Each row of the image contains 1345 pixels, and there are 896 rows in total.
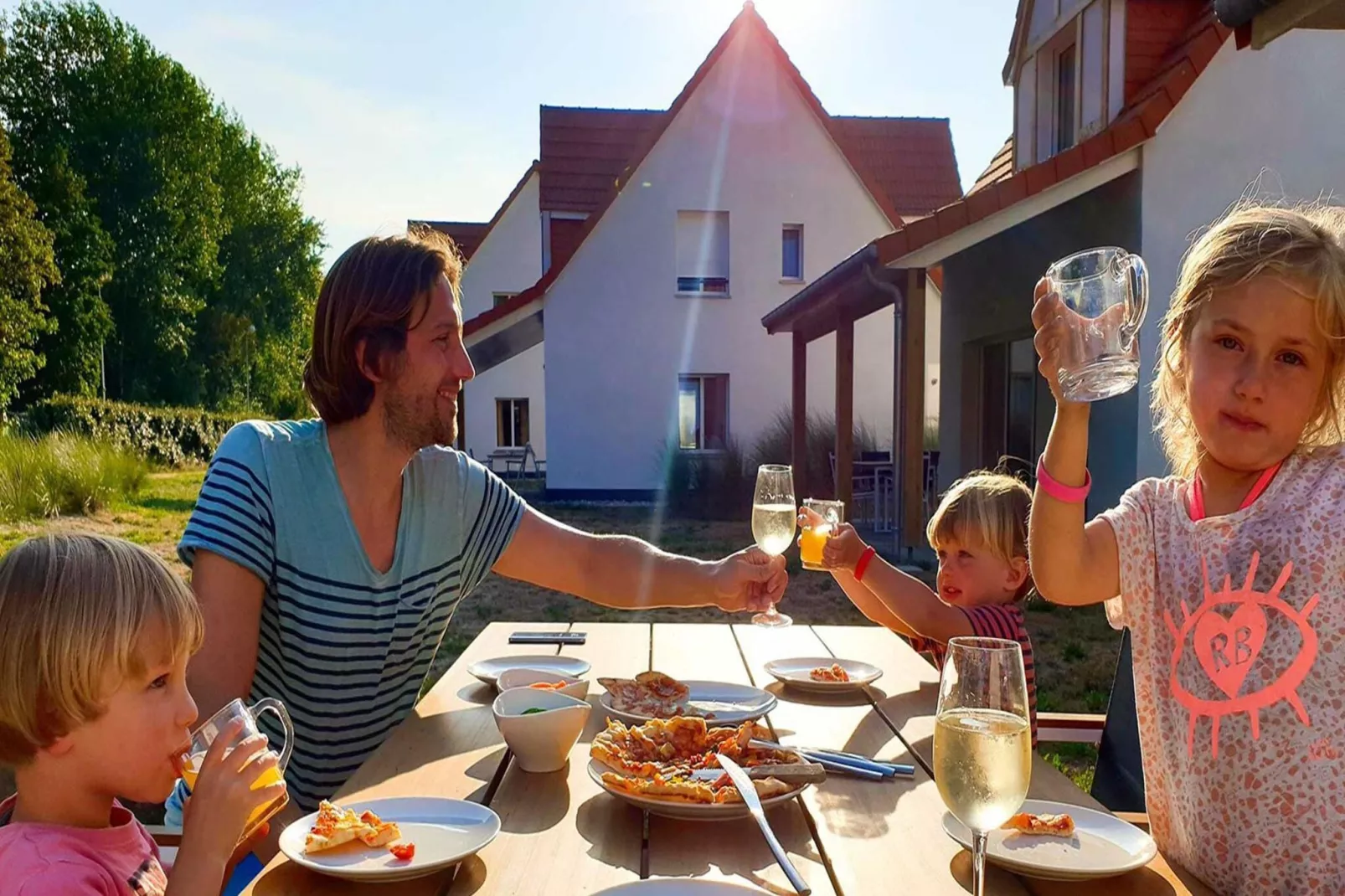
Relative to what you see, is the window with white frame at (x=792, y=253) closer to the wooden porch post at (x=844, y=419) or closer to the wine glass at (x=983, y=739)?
the wooden porch post at (x=844, y=419)

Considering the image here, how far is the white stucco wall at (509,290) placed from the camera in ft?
80.0

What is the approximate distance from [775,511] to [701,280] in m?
15.6

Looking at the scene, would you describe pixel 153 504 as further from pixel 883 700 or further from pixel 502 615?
pixel 883 700

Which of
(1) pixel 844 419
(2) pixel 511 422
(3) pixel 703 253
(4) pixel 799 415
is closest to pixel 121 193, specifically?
(2) pixel 511 422

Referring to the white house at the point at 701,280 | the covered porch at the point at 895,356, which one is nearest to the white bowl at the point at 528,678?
the covered porch at the point at 895,356

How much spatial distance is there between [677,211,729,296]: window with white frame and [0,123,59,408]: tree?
15387 mm

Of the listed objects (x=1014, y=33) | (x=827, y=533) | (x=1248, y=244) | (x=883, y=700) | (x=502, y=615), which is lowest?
(x=502, y=615)

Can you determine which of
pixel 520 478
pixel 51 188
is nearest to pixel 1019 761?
pixel 520 478

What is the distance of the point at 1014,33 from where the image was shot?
1025cm

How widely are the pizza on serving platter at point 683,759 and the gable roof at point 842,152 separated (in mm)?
14595

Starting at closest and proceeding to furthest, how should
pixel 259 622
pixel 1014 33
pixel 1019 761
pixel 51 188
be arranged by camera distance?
1. pixel 1019 761
2. pixel 259 622
3. pixel 1014 33
4. pixel 51 188

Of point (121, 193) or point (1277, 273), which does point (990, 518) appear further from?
point (121, 193)

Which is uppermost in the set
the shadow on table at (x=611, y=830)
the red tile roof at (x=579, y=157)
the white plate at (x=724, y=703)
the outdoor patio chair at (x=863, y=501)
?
the red tile roof at (x=579, y=157)

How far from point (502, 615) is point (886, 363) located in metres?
12.3
